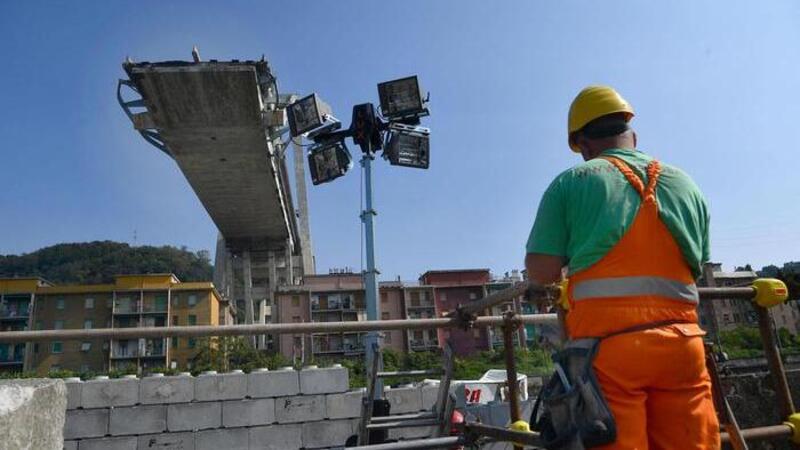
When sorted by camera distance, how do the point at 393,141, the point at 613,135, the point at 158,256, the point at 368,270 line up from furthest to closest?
the point at 158,256 → the point at 393,141 → the point at 368,270 → the point at 613,135

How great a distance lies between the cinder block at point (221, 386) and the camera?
24.6 feet

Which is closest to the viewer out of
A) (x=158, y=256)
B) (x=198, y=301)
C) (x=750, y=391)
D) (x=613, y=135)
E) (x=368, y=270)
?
(x=613, y=135)

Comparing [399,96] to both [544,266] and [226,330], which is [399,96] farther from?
[544,266]

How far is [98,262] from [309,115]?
10343 cm

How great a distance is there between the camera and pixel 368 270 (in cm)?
712

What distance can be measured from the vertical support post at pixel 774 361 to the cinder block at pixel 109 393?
7486 mm

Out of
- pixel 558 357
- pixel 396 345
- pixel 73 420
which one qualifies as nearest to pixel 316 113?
pixel 73 420

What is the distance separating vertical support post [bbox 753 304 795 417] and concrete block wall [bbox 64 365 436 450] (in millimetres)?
6266

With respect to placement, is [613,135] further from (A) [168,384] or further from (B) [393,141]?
(A) [168,384]

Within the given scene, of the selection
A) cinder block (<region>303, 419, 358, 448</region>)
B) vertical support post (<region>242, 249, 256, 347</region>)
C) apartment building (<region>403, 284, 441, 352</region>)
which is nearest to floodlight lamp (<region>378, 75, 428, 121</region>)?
cinder block (<region>303, 419, 358, 448</region>)

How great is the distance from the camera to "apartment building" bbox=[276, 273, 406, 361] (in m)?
A: 48.5

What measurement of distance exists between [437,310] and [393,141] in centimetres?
4802

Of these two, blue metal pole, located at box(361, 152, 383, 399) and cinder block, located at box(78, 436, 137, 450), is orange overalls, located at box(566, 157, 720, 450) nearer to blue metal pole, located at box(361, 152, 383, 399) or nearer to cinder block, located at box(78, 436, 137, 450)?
blue metal pole, located at box(361, 152, 383, 399)

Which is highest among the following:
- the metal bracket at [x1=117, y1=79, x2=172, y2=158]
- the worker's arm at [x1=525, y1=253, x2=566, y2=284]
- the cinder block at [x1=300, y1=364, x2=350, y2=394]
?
the metal bracket at [x1=117, y1=79, x2=172, y2=158]
